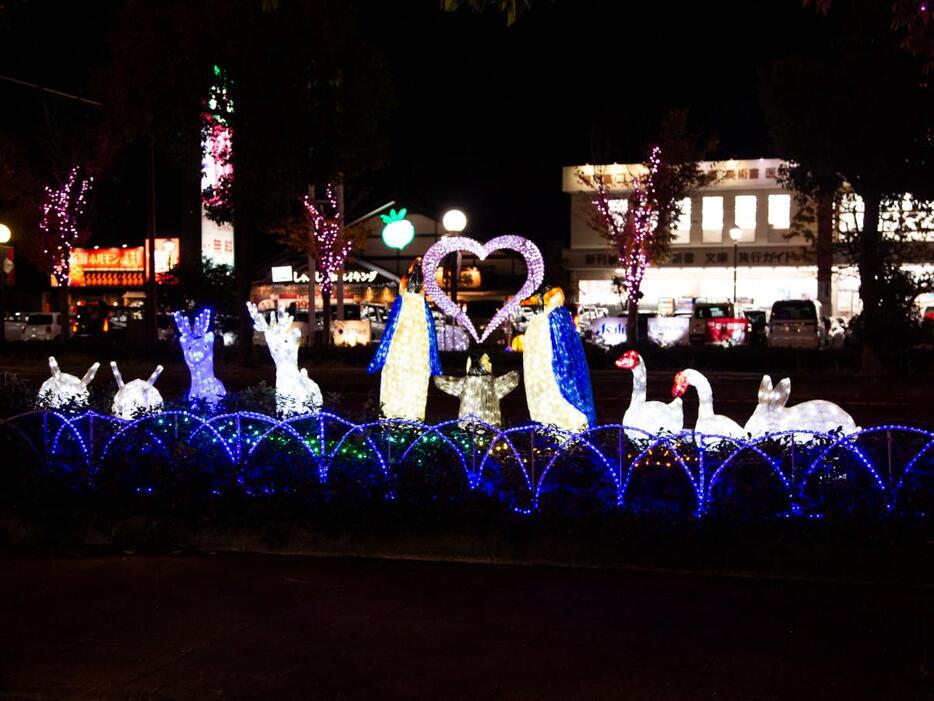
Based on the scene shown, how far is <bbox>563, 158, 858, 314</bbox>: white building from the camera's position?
47938 mm

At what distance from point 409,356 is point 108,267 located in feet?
160

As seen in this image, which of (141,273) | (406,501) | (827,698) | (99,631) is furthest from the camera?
(141,273)

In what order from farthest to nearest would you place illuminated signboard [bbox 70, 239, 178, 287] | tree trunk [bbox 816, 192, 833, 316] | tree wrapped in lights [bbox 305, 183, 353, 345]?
illuminated signboard [bbox 70, 239, 178, 287] → tree wrapped in lights [bbox 305, 183, 353, 345] → tree trunk [bbox 816, 192, 833, 316]

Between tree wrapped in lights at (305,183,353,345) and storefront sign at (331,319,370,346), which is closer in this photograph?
storefront sign at (331,319,370,346)

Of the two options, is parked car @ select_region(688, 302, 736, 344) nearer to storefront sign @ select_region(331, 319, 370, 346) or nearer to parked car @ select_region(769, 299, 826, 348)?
parked car @ select_region(769, 299, 826, 348)

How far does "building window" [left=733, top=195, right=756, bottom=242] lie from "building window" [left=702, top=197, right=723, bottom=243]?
2.15 feet

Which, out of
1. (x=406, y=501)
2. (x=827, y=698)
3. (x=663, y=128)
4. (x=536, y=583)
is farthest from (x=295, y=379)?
(x=663, y=128)

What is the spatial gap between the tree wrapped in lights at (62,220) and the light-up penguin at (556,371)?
1479 inches

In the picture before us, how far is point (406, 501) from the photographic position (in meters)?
8.53

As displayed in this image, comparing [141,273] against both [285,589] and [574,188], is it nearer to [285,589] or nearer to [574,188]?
[574,188]

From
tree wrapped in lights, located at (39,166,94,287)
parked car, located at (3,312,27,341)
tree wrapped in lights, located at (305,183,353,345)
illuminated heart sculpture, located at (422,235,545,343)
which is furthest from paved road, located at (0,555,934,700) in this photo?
tree wrapped in lights, located at (39,166,94,287)

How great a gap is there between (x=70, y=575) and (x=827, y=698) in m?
5.27

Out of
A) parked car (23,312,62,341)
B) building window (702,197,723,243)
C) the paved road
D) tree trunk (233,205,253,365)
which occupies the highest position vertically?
building window (702,197,723,243)

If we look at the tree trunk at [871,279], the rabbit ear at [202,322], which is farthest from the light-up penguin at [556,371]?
the tree trunk at [871,279]
